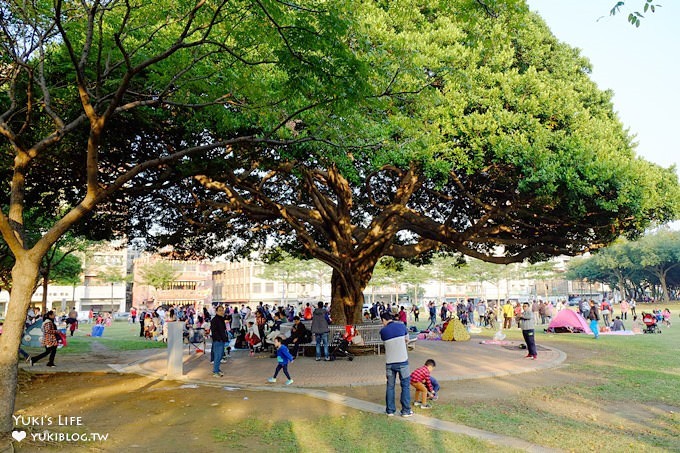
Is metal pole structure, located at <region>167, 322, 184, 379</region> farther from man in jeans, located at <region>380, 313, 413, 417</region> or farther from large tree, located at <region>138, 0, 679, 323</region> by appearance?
man in jeans, located at <region>380, 313, 413, 417</region>

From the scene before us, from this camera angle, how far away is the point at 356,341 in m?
15.1

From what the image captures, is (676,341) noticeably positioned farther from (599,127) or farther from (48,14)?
(48,14)

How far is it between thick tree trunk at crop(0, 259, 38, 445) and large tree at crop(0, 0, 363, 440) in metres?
0.01

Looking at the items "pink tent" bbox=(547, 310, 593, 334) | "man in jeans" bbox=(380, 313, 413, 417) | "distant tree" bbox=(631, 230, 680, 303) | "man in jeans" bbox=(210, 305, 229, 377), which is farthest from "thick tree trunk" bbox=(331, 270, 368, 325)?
"distant tree" bbox=(631, 230, 680, 303)

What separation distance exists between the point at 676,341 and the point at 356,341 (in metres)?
12.9

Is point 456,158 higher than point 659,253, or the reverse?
point 456,158

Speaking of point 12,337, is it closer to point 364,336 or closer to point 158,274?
point 364,336

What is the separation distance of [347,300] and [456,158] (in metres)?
6.27

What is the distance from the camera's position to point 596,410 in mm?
7883

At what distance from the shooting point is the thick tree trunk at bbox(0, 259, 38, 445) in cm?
614

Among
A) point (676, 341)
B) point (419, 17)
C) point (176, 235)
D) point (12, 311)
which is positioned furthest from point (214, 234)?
point (676, 341)

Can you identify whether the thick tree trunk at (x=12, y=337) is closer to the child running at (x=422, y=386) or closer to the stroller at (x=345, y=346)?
the child running at (x=422, y=386)

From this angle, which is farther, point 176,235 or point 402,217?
A: point 176,235

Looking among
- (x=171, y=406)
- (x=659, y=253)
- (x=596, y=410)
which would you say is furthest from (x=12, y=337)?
(x=659, y=253)
